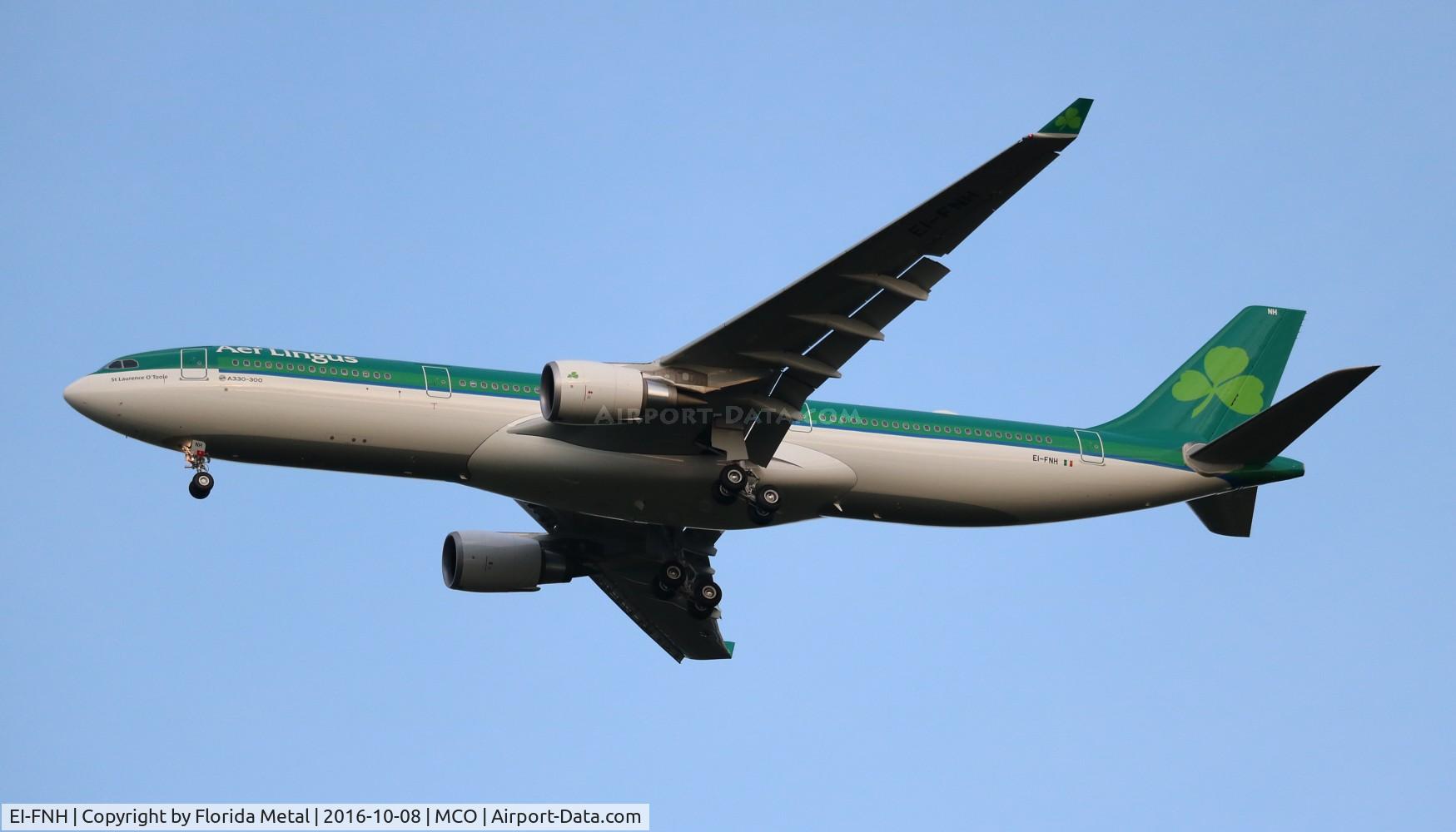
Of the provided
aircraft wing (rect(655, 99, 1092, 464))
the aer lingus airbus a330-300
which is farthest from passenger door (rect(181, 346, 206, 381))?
aircraft wing (rect(655, 99, 1092, 464))

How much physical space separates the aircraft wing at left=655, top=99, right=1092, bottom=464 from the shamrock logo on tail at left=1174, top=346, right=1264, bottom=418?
11.6 m

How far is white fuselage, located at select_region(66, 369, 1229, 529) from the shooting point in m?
31.5

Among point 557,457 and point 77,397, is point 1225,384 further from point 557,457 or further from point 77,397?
point 77,397

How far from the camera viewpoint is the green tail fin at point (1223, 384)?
1523 inches

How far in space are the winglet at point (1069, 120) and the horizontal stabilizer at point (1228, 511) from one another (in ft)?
45.5

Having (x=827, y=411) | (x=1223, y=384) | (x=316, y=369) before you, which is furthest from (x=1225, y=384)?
(x=316, y=369)

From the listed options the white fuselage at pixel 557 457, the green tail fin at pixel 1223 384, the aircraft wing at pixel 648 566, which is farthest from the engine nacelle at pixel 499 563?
the green tail fin at pixel 1223 384

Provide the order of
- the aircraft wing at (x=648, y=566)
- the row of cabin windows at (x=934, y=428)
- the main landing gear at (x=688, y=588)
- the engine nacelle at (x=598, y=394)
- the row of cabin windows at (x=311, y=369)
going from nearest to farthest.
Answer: the engine nacelle at (x=598, y=394)
the row of cabin windows at (x=311, y=369)
the row of cabin windows at (x=934, y=428)
the main landing gear at (x=688, y=588)
the aircraft wing at (x=648, y=566)

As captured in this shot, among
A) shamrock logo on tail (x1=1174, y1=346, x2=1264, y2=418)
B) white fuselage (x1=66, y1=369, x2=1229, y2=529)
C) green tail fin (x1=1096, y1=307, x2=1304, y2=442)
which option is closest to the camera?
white fuselage (x1=66, y1=369, x2=1229, y2=529)

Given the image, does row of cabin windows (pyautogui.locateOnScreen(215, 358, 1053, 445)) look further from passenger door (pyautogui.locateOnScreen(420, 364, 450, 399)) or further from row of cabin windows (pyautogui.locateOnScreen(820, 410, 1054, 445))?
passenger door (pyautogui.locateOnScreen(420, 364, 450, 399))

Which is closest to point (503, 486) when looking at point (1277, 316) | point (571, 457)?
point (571, 457)

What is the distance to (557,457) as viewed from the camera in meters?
32.4

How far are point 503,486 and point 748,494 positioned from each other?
16.2ft

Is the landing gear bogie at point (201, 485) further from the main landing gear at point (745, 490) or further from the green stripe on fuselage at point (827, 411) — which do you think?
the main landing gear at point (745, 490)
